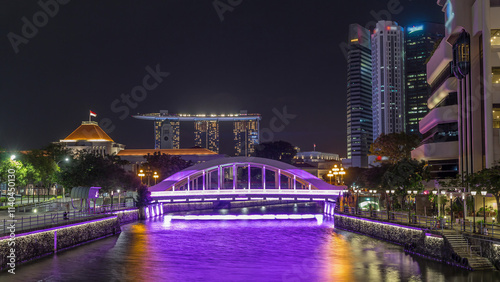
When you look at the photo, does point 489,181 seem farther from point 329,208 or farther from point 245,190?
point 329,208

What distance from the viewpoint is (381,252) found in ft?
155

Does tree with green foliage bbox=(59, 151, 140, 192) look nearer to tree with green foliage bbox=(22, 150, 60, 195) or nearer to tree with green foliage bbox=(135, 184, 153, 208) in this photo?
tree with green foliage bbox=(135, 184, 153, 208)

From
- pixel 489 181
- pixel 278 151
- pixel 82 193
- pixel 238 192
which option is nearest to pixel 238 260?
pixel 489 181

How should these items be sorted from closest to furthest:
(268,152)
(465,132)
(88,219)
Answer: (88,219), (465,132), (268,152)

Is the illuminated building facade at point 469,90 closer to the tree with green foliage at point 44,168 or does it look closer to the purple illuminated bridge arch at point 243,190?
the purple illuminated bridge arch at point 243,190

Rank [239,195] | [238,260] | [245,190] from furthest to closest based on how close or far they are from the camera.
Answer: [245,190]
[239,195]
[238,260]

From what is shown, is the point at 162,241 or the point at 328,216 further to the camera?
the point at 328,216

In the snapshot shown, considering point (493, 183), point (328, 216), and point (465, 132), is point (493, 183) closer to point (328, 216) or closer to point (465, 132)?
point (465, 132)

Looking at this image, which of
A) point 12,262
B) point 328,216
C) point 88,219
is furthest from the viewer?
point 328,216

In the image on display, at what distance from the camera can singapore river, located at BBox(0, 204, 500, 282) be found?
37.9 metres

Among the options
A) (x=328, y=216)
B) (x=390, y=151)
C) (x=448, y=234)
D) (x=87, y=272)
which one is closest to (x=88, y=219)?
(x=87, y=272)

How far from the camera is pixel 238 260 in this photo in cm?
4591

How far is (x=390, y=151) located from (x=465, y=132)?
3300cm

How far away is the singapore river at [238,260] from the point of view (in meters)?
37.9
